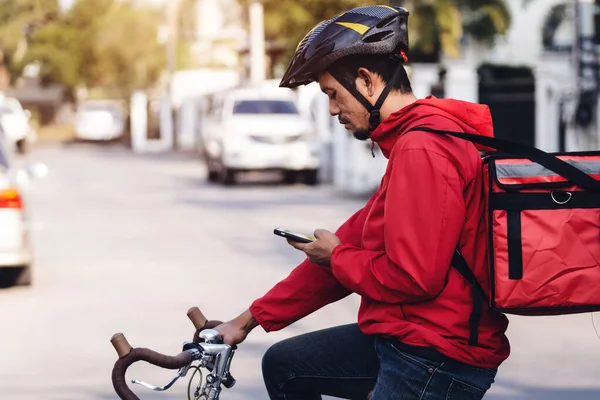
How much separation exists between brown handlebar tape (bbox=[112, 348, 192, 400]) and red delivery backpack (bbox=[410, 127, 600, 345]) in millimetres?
692

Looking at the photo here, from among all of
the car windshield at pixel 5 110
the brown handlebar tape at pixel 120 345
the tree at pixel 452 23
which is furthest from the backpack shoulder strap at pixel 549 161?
the car windshield at pixel 5 110

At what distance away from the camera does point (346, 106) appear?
3.27 meters

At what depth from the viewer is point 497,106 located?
78.7 ft

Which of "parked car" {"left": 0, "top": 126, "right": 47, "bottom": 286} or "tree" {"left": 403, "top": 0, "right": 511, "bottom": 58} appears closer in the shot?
"parked car" {"left": 0, "top": 126, "right": 47, "bottom": 286}

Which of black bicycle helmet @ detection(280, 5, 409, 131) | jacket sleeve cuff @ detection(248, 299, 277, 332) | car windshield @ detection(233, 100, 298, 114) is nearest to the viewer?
black bicycle helmet @ detection(280, 5, 409, 131)

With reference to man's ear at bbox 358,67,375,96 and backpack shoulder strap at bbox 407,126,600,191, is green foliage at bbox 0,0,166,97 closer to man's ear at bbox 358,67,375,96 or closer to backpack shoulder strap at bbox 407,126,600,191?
man's ear at bbox 358,67,375,96

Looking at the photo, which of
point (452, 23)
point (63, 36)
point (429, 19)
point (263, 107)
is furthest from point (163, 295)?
point (63, 36)

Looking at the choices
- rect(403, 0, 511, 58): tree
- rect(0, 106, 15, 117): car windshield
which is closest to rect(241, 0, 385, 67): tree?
rect(403, 0, 511, 58): tree

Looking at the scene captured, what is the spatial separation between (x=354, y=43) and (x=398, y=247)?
1.68ft

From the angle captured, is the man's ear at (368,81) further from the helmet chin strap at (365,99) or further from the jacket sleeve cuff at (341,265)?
the jacket sleeve cuff at (341,265)

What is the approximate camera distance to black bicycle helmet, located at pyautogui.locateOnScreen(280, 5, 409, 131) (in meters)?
3.20

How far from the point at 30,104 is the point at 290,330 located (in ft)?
269

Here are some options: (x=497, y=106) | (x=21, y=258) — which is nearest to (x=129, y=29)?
(x=497, y=106)

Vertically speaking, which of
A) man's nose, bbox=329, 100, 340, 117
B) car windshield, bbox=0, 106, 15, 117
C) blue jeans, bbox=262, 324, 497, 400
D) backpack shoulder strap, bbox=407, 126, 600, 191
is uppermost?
man's nose, bbox=329, 100, 340, 117
